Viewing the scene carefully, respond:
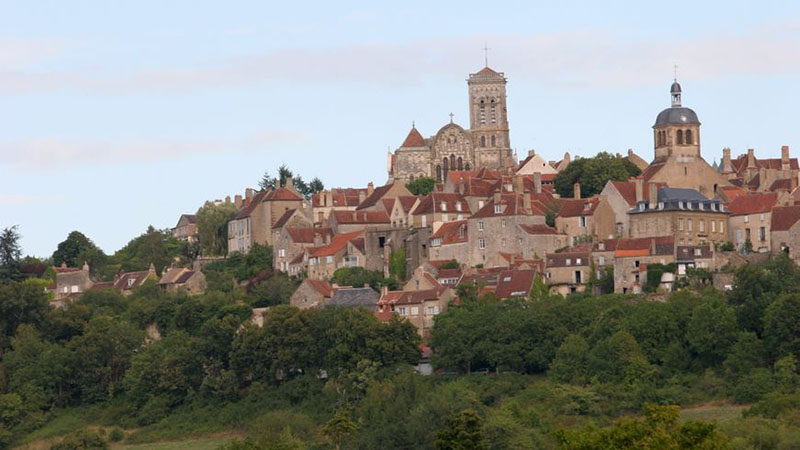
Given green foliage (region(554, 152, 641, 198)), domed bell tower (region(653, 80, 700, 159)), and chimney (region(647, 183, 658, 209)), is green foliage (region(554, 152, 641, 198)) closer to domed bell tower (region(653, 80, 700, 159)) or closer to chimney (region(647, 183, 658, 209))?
domed bell tower (region(653, 80, 700, 159))

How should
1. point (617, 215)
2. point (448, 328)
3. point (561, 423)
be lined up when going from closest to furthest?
point (561, 423) < point (448, 328) < point (617, 215)

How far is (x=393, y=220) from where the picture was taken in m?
112

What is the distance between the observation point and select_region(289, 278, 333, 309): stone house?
105 metres

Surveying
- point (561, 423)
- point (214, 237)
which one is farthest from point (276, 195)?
point (561, 423)

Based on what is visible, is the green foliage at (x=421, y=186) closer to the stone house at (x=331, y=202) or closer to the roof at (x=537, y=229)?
the stone house at (x=331, y=202)

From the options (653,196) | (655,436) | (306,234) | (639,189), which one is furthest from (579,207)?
(655,436)

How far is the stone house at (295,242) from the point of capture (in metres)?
112

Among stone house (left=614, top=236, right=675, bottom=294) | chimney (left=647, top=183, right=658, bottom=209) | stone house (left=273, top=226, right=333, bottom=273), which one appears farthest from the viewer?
stone house (left=273, top=226, right=333, bottom=273)

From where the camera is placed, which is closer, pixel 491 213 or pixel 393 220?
pixel 491 213

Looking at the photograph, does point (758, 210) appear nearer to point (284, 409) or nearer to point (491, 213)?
Answer: point (491, 213)

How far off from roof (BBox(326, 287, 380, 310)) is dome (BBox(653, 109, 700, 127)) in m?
16.5

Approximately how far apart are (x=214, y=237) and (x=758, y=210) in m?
33.1

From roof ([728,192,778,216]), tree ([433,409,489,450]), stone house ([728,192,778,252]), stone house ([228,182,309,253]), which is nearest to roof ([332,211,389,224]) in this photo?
stone house ([228,182,309,253])

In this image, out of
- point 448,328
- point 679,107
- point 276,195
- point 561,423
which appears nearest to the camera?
point 561,423
